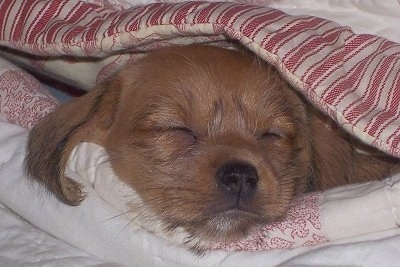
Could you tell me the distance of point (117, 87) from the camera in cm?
281

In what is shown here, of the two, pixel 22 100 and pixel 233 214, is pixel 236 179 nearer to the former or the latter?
pixel 233 214

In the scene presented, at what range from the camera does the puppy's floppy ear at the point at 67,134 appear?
8.46 feet

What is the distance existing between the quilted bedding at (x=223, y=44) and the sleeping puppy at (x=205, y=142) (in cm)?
6

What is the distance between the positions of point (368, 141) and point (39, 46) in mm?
1063

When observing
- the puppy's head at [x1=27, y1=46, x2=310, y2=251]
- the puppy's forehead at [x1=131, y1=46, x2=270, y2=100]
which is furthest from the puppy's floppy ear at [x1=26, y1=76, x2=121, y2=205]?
the puppy's forehead at [x1=131, y1=46, x2=270, y2=100]

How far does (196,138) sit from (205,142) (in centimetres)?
5

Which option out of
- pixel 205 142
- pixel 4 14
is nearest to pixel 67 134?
pixel 205 142

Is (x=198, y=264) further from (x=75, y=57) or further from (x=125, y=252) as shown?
(x=75, y=57)

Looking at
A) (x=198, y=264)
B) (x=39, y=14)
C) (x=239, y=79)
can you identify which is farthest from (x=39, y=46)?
(x=198, y=264)

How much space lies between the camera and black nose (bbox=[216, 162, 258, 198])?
238cm

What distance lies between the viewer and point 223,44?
9.48ft

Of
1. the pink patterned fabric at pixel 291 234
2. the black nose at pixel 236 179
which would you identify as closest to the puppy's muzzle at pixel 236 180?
the black nose at pixel 236 179

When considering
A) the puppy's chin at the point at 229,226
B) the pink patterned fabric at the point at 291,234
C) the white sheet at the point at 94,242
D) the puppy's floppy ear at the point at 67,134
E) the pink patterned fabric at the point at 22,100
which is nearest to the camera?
the white sheet at the point at 94,242

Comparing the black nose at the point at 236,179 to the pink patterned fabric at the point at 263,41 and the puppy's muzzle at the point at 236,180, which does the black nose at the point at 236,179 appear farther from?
the pink patterned fabric at the point at 263,41
